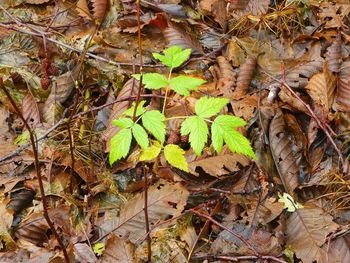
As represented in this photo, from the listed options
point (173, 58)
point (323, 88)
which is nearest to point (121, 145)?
point (173, 58)

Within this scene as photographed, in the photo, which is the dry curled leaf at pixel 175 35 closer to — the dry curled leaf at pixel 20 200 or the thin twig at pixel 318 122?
the thin twig at pixel 318 122

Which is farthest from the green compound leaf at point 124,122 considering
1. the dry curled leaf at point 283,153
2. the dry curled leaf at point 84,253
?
the dry curled leaf at point 283,153

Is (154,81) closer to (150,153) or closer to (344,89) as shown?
(150,153)

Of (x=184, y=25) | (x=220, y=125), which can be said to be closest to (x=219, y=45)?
(x=184, y=25)

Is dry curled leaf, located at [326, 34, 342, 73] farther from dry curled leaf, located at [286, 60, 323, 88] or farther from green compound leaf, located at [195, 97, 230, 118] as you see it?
green compound leaf, located at [195, 97, 230, 118]

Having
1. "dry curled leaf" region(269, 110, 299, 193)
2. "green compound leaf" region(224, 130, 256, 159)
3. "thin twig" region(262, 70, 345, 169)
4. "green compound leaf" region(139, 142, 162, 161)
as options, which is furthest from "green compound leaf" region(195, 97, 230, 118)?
"thin twig" region(262, 70, 345, 169)

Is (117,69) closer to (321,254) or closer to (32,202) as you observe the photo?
(32,202)
